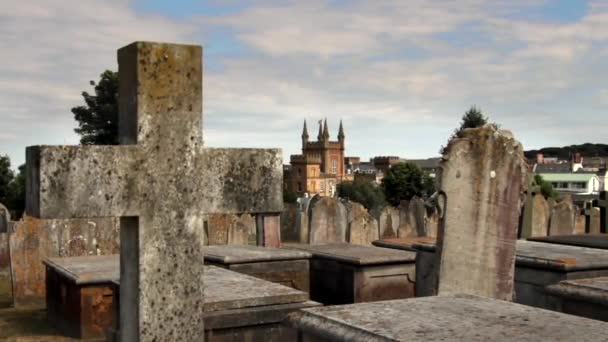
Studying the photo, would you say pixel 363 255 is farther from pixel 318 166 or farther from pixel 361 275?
pixel 318 166

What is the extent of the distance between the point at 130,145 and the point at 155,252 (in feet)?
1.71

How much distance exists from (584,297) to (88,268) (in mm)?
5210

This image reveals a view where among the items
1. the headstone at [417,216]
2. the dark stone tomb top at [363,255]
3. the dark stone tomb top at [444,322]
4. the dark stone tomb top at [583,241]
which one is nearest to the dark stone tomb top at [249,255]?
the dark stone tomb top at [363,255]

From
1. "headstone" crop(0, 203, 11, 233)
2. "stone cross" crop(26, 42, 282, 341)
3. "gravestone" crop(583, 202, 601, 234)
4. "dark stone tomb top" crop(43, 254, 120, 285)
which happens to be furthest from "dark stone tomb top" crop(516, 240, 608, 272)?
"gravestone" crop(583, 202, 601, 234)

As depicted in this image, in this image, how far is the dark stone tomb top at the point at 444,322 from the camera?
296 cm

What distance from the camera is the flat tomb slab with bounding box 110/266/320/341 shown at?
4.87 m

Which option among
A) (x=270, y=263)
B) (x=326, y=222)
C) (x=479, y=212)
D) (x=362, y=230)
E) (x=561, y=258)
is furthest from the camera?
(x=362, y=230)

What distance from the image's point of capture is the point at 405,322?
3227mm

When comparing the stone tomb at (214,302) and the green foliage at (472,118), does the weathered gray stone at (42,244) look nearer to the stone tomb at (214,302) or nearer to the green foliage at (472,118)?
the stone tomb at (214,302)

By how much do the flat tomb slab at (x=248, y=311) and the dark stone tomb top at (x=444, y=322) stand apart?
1.23 meters

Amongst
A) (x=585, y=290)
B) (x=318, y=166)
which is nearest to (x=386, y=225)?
(x=585, y=290)

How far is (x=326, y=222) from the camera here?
14953mm

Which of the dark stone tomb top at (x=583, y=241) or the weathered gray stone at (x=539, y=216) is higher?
the dark stone tomb top at (x=583, y=241)

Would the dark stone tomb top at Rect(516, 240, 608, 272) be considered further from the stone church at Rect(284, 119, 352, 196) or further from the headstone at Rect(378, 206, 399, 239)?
the stone church at Rect(284, 119, 352, 196)
